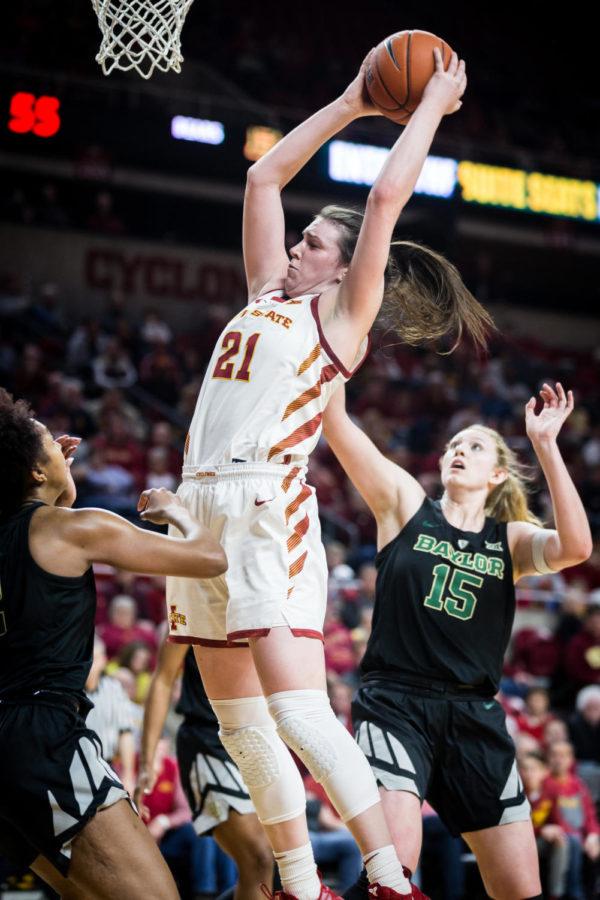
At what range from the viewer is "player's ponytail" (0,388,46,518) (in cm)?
343

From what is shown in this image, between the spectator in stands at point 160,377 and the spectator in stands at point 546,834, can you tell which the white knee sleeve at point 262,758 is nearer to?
the spectator in stands at point 546,834

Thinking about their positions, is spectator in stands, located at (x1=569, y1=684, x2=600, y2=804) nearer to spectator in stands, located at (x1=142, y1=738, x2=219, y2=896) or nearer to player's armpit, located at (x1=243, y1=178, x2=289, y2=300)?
spectator in stands, located at (x1=142, y1=738, x2=219, y2=896)

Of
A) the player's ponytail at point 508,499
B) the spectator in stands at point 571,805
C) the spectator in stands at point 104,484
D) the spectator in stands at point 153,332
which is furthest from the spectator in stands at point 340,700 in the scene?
the spectator in stands at point 153,332

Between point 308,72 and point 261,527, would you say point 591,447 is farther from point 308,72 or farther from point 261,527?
point 261,527

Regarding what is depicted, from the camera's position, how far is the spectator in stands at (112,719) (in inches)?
241

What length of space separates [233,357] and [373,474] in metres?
1.02

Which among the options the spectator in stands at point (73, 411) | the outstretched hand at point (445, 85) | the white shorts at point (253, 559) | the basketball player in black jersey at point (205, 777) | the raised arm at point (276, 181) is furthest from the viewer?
the spectator in stands at point (73, 411)

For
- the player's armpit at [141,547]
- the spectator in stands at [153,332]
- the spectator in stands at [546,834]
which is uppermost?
the spectator in stands at [153,332]

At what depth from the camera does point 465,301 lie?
13.1 feet

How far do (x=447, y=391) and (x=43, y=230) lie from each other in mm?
6468

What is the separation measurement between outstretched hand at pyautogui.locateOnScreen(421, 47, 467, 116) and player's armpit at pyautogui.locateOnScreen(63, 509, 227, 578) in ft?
5.16

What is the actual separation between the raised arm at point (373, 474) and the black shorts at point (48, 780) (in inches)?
56.7

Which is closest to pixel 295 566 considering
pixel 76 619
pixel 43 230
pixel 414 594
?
pixel 76 619

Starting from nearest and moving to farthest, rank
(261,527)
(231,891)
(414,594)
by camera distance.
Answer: (261,527) → (414,594) → (231,891)
